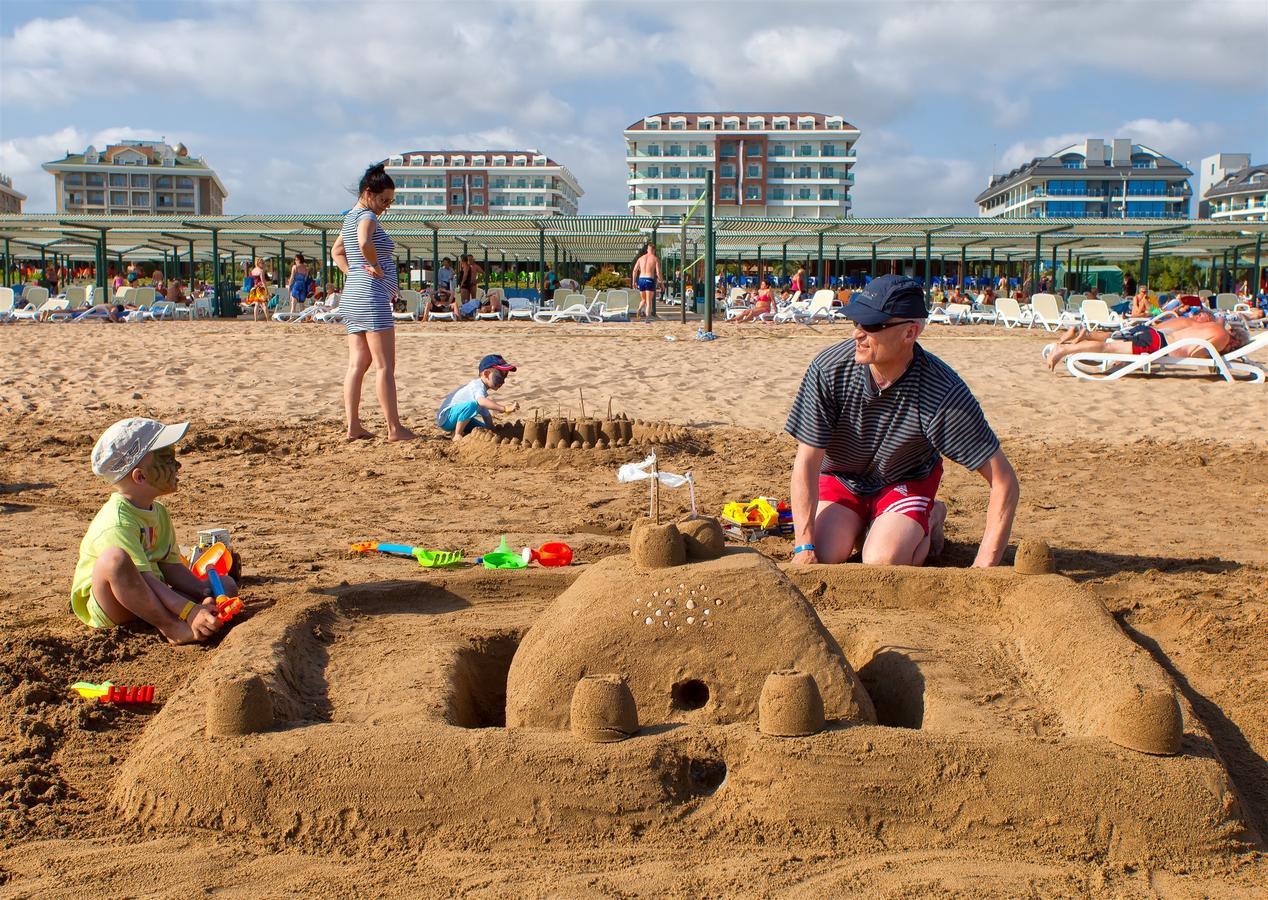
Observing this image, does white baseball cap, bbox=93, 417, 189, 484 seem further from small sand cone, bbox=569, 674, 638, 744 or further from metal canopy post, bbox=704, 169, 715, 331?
metal canopy post, bbox=704, 169, 715, 331

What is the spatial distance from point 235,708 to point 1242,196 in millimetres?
113428

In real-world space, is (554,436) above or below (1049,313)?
below

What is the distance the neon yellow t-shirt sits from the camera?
360cm

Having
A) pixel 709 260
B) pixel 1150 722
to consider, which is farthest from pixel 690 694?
pixel 709 260

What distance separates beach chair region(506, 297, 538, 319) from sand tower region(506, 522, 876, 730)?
21264mm

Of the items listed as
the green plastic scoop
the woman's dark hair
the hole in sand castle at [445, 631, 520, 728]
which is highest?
the woman's dark hair

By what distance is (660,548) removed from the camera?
310 centimetres

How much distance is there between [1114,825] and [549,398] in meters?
7.62

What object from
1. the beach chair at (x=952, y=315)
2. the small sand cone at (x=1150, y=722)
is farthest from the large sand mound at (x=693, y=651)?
the beach chair at (x=952, y=315)

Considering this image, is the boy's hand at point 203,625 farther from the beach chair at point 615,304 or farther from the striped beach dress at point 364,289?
the beach chair at point 615,304

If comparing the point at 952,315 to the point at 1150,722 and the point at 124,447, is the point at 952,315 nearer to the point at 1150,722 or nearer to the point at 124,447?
the point at 124,447

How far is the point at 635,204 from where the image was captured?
105 m

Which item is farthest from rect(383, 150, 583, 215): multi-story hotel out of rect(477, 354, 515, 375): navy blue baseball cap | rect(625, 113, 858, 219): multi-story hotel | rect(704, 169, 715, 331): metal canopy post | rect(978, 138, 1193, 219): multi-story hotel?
rect(477, 354, 515, 375): navy blue baseball cap

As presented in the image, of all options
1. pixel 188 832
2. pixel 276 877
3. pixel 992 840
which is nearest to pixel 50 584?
pixel 188 832
